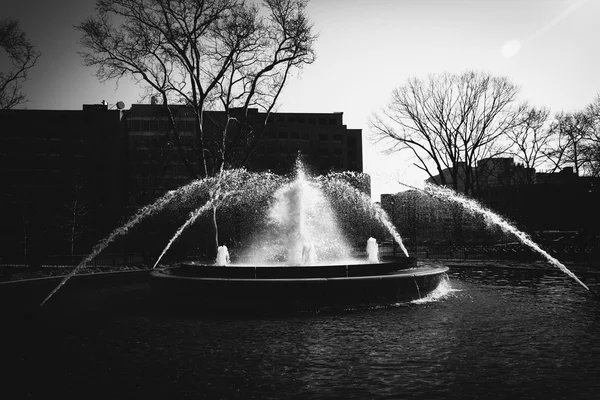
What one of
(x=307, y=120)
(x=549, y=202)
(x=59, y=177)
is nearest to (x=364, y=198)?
(x=549, y=202)

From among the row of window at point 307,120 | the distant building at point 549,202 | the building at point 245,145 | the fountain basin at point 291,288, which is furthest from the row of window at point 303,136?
the fountain basin at point 291,288

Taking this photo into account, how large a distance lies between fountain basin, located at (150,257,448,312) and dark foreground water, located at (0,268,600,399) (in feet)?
1.81

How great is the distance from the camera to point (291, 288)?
1091 cm

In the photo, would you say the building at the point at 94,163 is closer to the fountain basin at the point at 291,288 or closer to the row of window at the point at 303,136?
the row of window at the point at 303,136

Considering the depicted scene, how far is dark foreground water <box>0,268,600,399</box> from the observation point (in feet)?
18.0

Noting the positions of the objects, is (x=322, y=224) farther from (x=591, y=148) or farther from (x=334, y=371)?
(x=591, y=148)

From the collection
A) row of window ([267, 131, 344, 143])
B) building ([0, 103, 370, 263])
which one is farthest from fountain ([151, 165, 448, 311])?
row of window ([267, 131, 344, 143])

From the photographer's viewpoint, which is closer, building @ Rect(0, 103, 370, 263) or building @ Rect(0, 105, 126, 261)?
building @ Rect(0, 103, 370, 263)

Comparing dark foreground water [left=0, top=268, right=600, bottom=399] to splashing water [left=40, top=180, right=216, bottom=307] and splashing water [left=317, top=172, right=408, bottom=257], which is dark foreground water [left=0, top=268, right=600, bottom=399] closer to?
splashing water [left=40, top=180, right=216, bottom=307]

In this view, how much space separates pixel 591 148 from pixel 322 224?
25795 mm

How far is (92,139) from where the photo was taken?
6450cm

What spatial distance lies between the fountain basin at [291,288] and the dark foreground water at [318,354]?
1.81ft

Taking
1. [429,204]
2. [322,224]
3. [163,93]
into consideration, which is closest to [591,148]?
[322,224]

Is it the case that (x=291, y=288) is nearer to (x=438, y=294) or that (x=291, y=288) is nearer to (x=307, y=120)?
(x=438, y=294)
